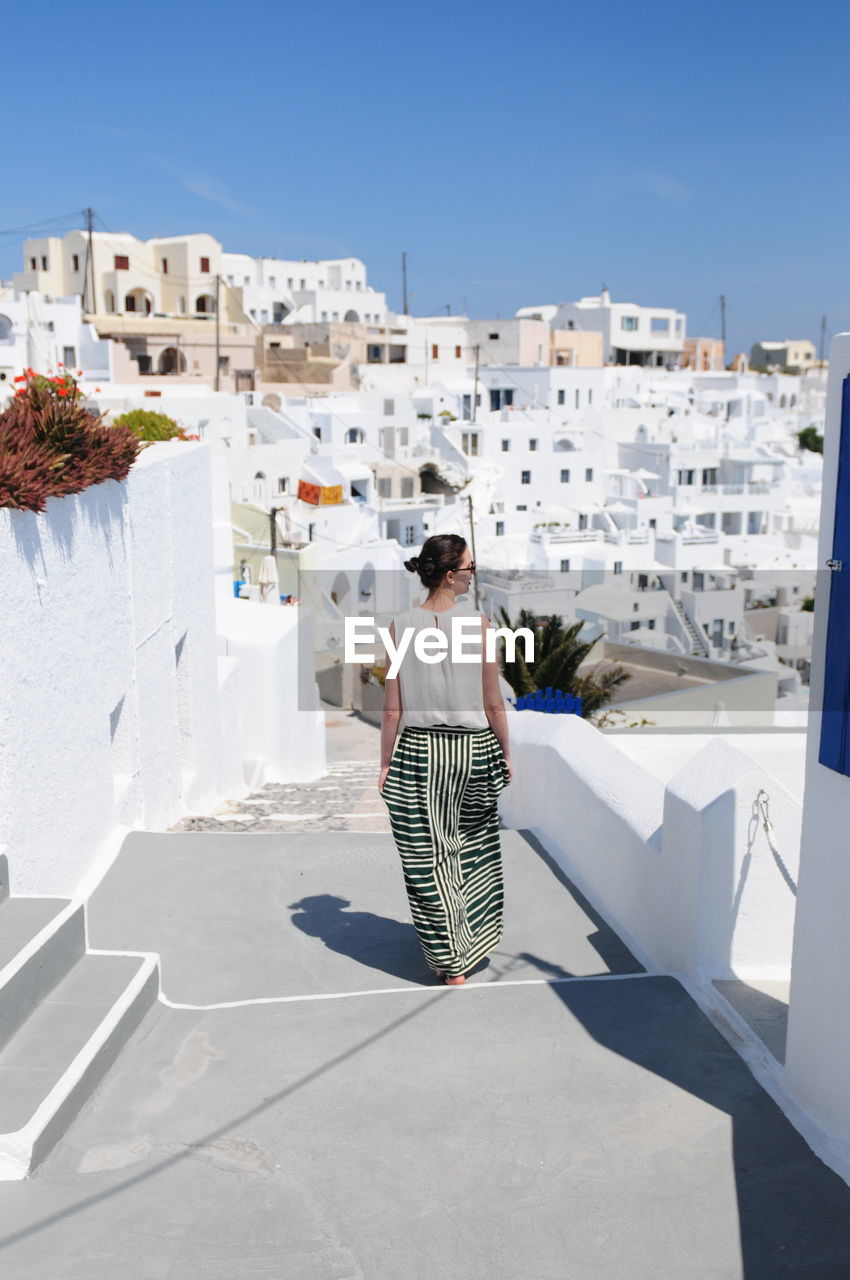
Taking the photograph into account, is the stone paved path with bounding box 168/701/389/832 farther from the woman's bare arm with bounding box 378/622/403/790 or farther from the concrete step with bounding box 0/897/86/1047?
the concrete step with bounding box 0/897/86/1047

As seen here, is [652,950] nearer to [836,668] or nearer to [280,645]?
[836,668]

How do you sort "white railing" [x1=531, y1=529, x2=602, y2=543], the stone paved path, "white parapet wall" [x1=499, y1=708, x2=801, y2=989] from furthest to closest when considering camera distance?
"white railing" [x1=531, y1=529, x2=602, y2=543] → the stone paved path → "white parapet wall" [x1=499, y1=708, x2=801, y2=989]

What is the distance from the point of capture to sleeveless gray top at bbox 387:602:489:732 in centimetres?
462

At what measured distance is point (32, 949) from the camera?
378cm

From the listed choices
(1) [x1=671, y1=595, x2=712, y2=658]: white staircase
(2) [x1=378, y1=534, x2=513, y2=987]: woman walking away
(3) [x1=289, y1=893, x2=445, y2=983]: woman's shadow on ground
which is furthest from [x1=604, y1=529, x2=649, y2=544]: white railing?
(2) [x1=378, y1=534, x2=513, y2=987]: woman walking away

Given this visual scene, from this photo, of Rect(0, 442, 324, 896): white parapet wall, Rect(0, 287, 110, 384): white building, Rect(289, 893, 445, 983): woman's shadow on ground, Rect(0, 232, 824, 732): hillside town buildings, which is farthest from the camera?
Rect(0, 287, 110, 384): white building

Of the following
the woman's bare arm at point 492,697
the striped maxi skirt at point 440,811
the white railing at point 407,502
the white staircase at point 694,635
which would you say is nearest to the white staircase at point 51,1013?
the striped maxi skirt at point 440,811

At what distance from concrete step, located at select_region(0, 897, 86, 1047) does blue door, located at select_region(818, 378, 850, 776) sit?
2493mm

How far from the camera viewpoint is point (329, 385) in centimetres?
6506

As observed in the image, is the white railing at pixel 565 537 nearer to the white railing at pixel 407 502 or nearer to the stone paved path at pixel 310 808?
the white railing at pixel 407 502

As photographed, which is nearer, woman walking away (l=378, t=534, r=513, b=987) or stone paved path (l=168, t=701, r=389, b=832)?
woman walking away (l=378, t=534, r=513, b=987)

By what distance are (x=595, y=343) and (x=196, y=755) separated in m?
84.2


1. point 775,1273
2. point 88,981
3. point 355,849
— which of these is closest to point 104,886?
point 355,849

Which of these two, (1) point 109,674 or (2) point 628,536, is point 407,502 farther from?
(1) point 109,674
